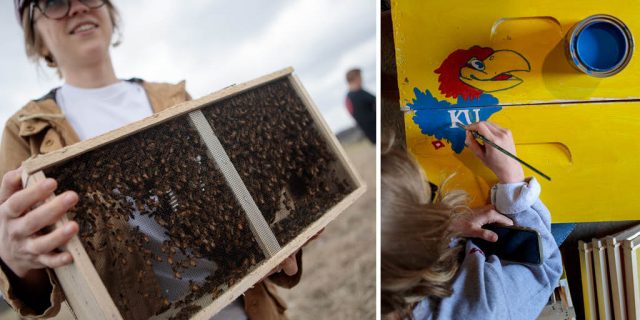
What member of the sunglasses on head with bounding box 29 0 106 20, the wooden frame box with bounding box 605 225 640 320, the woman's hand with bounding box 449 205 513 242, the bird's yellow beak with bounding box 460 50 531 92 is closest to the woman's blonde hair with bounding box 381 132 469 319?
the woman's hand with bounding box 449 205 513 242

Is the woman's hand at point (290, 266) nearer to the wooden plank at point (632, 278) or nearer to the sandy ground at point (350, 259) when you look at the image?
the sandy ground at point (350, 259)

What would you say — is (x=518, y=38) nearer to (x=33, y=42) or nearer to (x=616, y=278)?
(x=616, y=278)

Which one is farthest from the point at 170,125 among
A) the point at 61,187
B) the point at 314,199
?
the point at 314,199

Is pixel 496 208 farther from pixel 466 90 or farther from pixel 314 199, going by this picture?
pixel 314 199

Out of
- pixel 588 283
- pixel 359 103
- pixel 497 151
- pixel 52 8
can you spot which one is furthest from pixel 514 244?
pixel 52 8

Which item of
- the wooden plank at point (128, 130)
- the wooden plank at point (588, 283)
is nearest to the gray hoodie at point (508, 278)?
the wooden plank at point (588, 283)

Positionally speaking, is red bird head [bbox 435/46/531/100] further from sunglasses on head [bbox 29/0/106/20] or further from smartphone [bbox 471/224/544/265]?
sunglasses on head [bbox 29/0/106/20]
